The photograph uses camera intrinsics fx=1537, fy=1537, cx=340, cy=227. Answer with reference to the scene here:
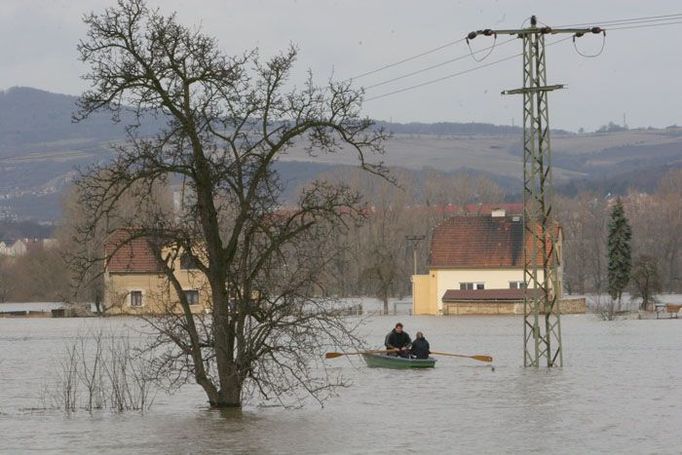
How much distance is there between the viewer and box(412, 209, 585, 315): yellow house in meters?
99.1

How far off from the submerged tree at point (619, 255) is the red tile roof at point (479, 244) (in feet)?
30.7

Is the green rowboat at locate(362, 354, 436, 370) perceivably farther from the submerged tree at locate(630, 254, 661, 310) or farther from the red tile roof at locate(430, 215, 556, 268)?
the submerged tree at locate(630, 254, 661, 310)

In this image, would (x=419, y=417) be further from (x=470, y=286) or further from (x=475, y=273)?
(x=470, y=286)

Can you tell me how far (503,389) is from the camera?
41.8 meters

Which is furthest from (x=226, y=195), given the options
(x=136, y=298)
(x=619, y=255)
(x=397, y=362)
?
(x=619, y=255)

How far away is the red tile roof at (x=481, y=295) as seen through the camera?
98.9 metres

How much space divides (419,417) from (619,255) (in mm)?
77149

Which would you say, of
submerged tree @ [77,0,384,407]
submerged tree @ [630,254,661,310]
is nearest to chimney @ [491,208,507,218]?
submerged tree @ [630,254,661,310]

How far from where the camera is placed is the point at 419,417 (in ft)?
113

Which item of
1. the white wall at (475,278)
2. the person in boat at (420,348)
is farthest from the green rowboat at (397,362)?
the white wall at (475,278)

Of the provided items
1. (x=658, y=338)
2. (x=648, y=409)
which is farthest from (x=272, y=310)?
(x=658, y=338)

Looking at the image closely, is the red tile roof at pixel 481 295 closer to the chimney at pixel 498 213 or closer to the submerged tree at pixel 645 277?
the chimney at pixel 498 213

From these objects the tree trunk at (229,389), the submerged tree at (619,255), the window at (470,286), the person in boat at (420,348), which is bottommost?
the tree trunk at (229,389)

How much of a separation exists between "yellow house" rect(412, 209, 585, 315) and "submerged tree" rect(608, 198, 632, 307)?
7.17 meters
